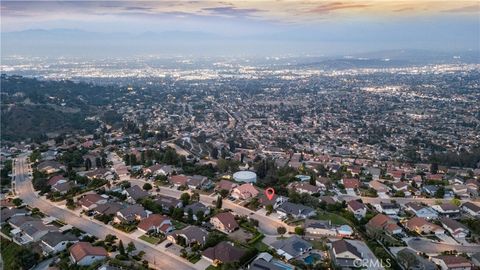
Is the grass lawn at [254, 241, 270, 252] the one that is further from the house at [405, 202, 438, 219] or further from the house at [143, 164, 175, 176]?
the house at [143, 164, 175, 176]

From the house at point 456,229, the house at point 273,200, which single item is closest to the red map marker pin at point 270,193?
the house at point 273,200

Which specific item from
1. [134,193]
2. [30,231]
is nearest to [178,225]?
[134,193]

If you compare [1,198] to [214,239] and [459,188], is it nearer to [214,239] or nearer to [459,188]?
[214,239]

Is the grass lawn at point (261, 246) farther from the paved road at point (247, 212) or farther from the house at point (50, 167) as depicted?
the house at point (50, 167)

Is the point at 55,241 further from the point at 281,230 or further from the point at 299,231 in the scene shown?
the point at 299,231

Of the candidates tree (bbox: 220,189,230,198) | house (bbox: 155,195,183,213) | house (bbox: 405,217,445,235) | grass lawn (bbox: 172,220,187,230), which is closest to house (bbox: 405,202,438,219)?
house (bbox: 405,217,445,235)

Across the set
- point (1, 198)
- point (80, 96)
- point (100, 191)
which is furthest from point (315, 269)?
point (80, 96)
